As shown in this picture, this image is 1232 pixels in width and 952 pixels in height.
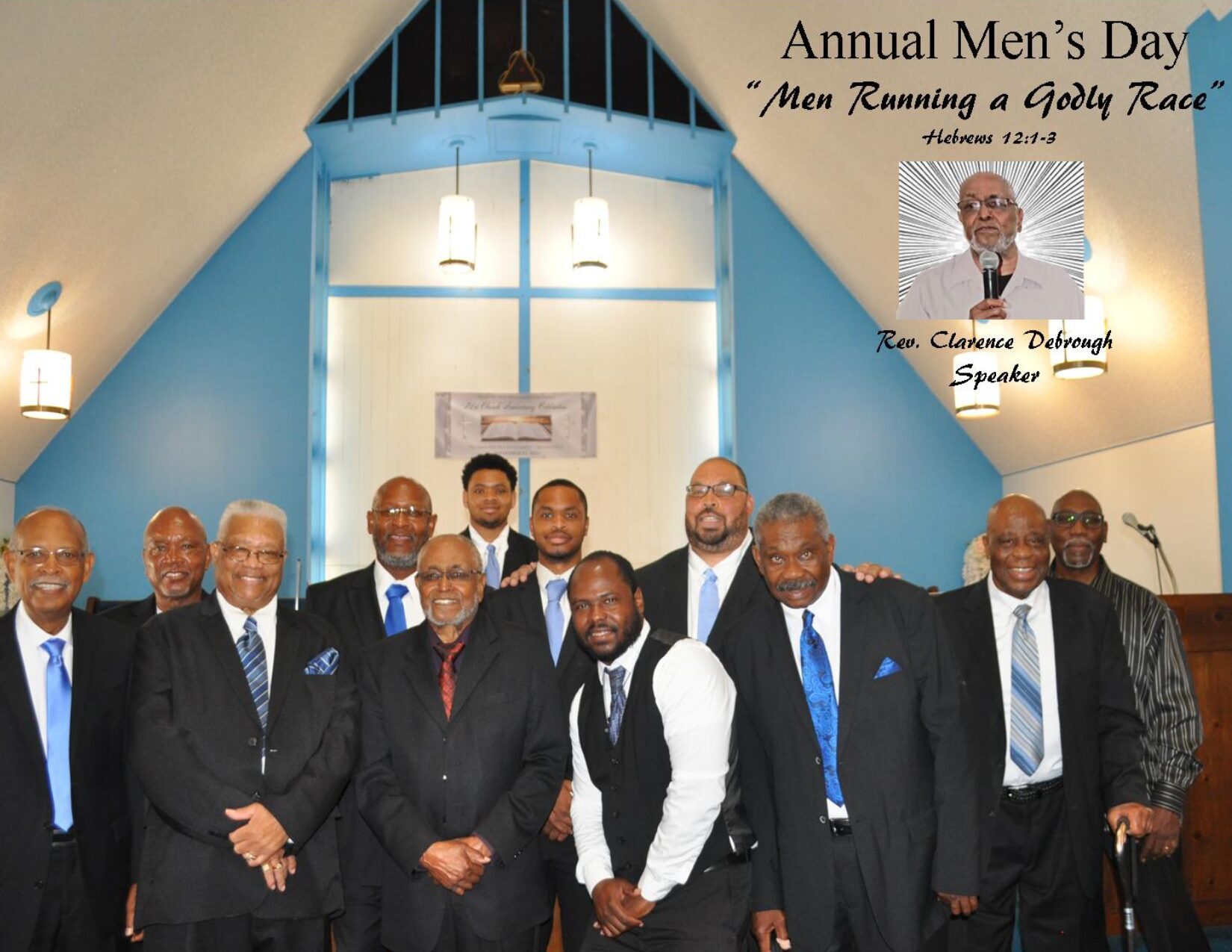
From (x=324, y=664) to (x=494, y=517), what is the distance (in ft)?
5.32

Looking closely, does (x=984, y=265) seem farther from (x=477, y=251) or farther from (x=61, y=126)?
(x=477, y=251)

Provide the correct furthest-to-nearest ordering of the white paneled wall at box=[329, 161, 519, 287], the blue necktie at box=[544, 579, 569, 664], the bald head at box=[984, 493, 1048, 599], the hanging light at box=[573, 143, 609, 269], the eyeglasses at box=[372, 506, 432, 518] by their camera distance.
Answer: the white paneled wall at box=[329, 161, 519, 287]
the hanging light at box=[573, 143, 609, 269]
the eyeglasses at box=[372, 506, 432, 518]
the blue necktie at box=[544, 579, 569, 664]
the bald head at box=[984, 493, 1048, 599]

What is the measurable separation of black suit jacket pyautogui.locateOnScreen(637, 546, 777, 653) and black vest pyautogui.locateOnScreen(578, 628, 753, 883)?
534 millimetres

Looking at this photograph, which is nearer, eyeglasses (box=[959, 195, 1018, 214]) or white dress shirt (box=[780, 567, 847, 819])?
white dress shirt (box=[780, 567, 847, 819])

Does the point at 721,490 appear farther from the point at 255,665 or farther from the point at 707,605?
the point at 255,665

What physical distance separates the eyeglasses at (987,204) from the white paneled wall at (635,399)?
15.3ft

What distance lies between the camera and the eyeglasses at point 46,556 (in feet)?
9.71

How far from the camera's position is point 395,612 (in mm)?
3781

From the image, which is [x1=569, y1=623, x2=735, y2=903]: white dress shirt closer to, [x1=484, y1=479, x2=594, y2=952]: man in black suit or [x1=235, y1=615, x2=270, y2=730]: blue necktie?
[x1=484, y1=479, x2=594, y2=952]: man in black suit

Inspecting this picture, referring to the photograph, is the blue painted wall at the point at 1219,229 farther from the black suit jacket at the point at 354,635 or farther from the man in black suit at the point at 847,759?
the black suit jacket at the point at 354,635

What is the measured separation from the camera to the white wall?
21.0 ft

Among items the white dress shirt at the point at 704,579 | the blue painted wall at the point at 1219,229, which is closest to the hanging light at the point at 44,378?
the white dress shirt at the point at 704,579

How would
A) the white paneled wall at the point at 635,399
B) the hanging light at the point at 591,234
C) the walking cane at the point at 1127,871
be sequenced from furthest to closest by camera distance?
the white paneled wall at the point at 635,399
the hanging light at the point at 591,234
the walking cane at the point at 1127,871

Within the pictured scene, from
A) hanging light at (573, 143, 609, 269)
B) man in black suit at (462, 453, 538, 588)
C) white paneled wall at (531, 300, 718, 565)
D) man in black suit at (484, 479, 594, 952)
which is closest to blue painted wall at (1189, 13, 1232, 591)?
man in black suit at (484, 479, 594, 952)
